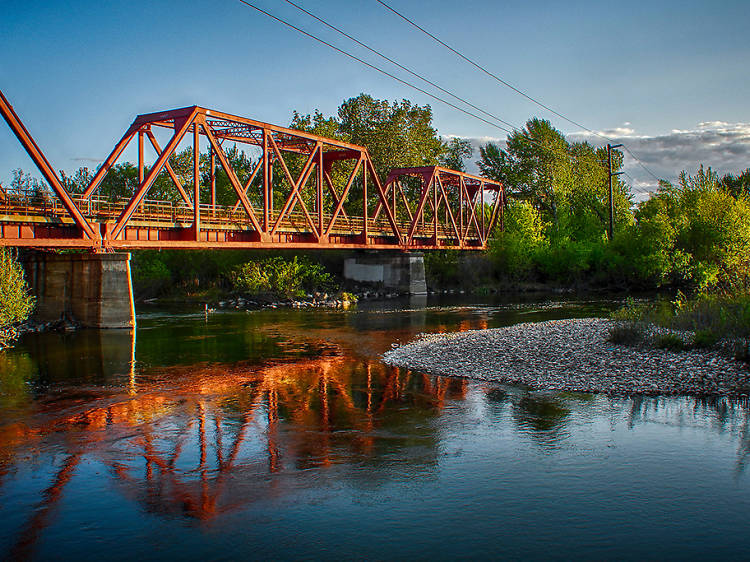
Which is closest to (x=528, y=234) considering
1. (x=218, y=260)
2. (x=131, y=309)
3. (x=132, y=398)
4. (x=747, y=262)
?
(x=747, y=262)

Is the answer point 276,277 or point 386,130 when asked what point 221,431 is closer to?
point 276,277

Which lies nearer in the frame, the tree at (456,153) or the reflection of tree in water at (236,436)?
the reflection of tree in water at (236,436)

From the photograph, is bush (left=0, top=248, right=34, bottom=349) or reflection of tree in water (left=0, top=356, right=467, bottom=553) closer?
reflection of tree in water (left=0, top=356, right=467, bottom=553)

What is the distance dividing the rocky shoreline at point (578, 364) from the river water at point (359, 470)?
99 cm

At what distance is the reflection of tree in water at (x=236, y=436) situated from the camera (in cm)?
1020

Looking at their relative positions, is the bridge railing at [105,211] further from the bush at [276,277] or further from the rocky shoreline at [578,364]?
the rocky shoreline at [578,364]

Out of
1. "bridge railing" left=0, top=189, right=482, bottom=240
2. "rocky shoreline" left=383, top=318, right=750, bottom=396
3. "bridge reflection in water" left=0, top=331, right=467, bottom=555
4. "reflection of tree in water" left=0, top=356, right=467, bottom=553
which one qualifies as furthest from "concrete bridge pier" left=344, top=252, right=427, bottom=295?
"reflection of tree in water" left=0, top=356, right=467, bottom=553

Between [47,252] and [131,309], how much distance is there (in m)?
6.20

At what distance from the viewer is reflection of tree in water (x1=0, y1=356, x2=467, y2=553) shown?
10.2 meters

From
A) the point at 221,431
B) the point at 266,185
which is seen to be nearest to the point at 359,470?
the point at 221,431

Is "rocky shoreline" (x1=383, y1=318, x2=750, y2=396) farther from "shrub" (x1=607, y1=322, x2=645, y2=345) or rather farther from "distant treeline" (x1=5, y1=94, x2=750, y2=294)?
"distant treeline" (x1=5, y1=94, x2=750, y2=294)

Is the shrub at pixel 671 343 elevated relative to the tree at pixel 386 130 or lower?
lower

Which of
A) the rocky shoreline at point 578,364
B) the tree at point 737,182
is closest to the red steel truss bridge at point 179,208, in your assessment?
the rocky shoreline at point 578,364

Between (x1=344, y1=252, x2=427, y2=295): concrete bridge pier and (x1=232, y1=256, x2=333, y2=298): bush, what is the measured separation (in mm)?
6282
